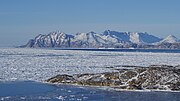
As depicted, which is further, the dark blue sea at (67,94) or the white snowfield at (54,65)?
the white snowfield at (54,65)

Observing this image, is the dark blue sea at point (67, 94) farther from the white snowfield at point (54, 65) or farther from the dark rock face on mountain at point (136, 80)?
the white snowfield at point (54, 65)

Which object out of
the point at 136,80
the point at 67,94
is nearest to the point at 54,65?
the point at 136,80

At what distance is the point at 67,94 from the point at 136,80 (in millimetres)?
7459

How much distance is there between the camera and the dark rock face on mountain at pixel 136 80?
2733 cm

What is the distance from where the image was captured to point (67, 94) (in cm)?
2362

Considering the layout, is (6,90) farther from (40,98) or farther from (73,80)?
(73,80)

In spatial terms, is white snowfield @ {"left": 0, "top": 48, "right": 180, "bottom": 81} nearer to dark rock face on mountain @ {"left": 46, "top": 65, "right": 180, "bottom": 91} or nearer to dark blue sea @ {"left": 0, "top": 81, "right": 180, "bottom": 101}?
dark rock face on mountain @ {"left": 46, "top": 65, "right": 180, "bottom": 91}

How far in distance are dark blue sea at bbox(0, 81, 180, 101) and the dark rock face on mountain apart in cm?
216

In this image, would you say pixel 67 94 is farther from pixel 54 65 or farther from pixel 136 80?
pixel 54 65

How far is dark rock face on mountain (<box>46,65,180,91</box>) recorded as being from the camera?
27.3 metres

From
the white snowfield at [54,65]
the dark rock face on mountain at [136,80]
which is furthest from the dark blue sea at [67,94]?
the white snowfield at [54,65]

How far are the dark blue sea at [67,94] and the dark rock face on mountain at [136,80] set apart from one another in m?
2.16

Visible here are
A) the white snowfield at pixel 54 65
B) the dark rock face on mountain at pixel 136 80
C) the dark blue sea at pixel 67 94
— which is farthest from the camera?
the white snowfield at pixel 54 65

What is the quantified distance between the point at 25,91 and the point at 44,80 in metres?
6.46
